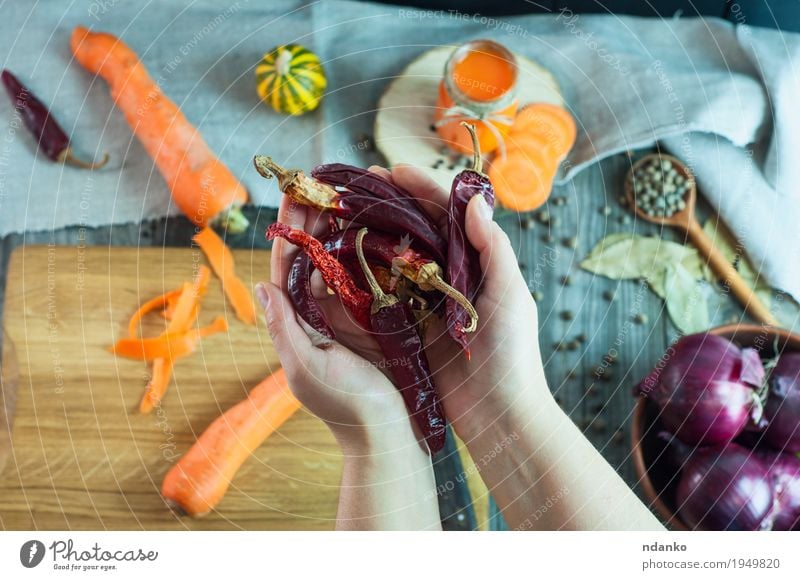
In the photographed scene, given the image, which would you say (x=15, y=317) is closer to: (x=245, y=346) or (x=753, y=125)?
(x=245, y=346)

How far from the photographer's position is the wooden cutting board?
0.64 m

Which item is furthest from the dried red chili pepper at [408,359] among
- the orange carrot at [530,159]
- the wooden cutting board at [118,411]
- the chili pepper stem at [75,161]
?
the chili pepper stem at [75,161]

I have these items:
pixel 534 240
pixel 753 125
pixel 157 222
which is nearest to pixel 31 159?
pixel 157 222

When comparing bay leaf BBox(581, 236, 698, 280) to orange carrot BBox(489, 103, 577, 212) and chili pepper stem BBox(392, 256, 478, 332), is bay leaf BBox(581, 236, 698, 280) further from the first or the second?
chili pepper stem BBox(392, 256, 478, 332)

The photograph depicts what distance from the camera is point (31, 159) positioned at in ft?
2.31

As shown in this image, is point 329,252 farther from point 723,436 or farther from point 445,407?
point 723,436

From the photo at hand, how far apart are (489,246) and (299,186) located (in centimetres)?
16

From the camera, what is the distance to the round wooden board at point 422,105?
2.40 feet

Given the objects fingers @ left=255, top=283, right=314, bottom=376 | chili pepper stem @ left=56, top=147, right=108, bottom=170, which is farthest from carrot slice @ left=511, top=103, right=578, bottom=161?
chili pepper stem @ left=56, top=147, right=108, bottom=170

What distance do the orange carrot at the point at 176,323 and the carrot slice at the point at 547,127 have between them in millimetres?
362

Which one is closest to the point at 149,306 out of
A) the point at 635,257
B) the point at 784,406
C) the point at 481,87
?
the point at 481,87
